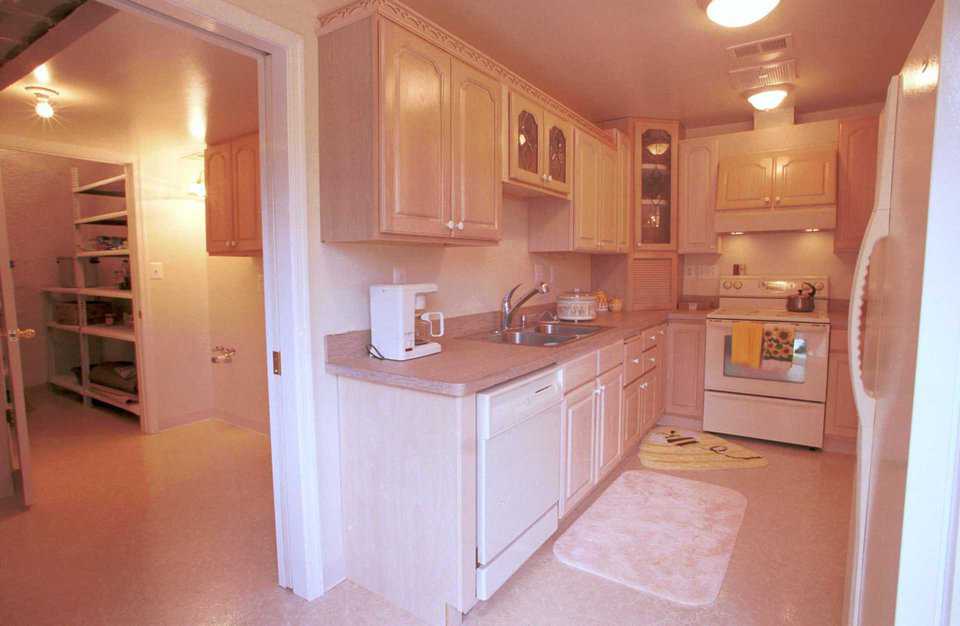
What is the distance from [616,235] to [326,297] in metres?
2.41

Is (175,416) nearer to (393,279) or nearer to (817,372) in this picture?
(393,279)

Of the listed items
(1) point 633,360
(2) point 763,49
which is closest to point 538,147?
(2) point 763,49

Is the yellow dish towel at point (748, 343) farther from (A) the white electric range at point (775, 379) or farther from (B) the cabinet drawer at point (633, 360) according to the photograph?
(B) the cabinet drawer at point (633, 360)

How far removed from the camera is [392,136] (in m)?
1.72

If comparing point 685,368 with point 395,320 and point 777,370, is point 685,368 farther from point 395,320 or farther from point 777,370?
point 395,320

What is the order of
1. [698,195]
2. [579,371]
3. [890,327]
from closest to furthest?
[890,327], [579,371], [698,195]

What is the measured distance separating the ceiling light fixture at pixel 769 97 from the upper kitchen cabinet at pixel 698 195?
1.92 ft

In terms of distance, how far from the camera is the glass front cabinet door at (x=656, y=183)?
382 cm

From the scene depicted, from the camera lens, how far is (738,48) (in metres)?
2.57

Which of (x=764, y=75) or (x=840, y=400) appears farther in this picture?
(x=840, y=400)

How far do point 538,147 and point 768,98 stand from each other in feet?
5.28

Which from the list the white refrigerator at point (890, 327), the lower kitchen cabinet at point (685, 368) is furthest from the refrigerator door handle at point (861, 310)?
the lower kitchen cabinet at point (685, 368)

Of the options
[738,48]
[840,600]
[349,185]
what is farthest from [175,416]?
[738,48]

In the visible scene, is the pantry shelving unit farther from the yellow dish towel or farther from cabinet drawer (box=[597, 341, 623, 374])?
the yellow dish towel
